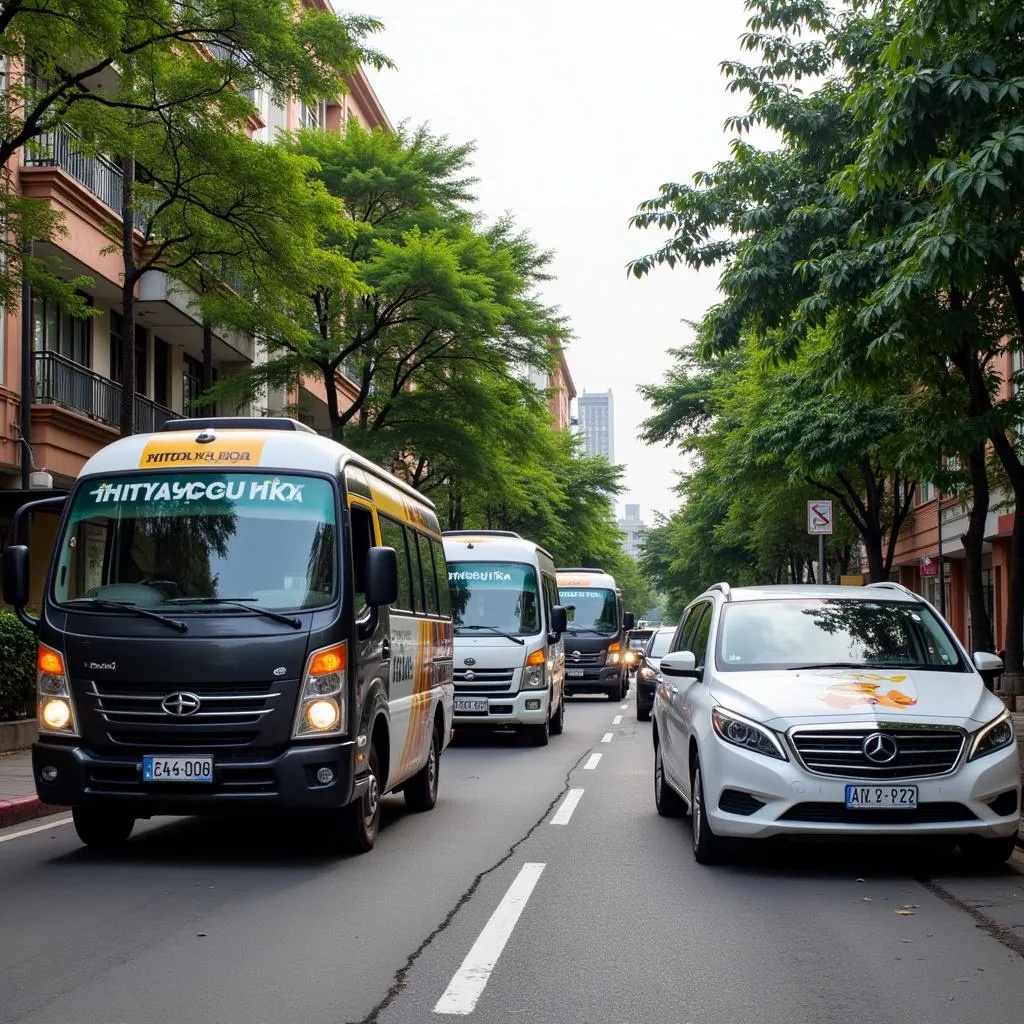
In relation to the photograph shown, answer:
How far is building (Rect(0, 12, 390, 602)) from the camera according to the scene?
23766 millimetres

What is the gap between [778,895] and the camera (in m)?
7.93

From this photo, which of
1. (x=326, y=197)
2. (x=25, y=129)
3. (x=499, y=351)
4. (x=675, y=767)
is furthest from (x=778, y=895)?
(x=499, y=351)

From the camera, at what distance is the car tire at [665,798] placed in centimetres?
1147

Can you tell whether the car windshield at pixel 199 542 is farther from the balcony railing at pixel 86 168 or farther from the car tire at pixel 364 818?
the balcony railing at pixel 86 168

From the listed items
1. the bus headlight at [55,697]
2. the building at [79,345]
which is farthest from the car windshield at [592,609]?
the bus headlight at [55,697]

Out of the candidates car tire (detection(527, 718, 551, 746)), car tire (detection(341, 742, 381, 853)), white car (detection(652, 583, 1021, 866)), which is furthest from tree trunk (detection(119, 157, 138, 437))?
white car (detection(652, 583, 1021, 866))

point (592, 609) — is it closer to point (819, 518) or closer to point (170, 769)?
point (819, 518)

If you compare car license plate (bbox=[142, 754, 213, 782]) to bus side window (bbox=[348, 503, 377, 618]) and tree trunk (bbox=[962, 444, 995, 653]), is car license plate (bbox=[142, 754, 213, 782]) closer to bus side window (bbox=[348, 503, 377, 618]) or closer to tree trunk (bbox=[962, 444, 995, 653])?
bus side window (bbox=[348, 503, 377, 618])

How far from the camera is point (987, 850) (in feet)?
28.2

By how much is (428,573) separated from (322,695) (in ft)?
13.4

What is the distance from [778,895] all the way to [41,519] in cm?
2116

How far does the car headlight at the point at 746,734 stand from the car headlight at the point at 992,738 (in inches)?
44.3

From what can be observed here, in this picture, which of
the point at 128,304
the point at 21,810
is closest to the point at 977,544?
the point at 128,304

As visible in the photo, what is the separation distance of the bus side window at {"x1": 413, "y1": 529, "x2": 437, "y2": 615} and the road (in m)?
2.35
